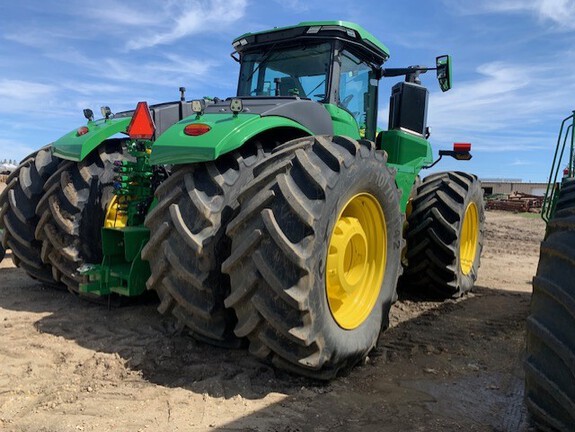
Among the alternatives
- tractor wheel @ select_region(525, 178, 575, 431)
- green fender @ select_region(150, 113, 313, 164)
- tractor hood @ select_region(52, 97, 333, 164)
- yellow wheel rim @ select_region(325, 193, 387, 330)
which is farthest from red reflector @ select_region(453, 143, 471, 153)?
tractor wheel @ select_region(525, 178, 575, 431)

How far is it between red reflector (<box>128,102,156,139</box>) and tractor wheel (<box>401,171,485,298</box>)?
3013mm

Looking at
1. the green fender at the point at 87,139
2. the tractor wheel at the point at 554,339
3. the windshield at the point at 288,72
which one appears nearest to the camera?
the tractor wheel at the point at 554,339

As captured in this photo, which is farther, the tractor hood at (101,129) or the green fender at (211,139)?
the tractor hood at (101,129)

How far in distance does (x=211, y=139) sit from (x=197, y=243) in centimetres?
63

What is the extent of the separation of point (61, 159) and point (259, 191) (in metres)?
2.61

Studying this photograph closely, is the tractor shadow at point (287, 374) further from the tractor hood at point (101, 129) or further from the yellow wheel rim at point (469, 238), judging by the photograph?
the tractor hood at point (101, 129)

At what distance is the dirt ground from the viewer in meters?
2.58

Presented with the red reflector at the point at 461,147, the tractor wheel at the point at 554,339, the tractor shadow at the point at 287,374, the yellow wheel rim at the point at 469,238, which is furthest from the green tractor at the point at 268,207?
the tractor wheel at the point at 554,339

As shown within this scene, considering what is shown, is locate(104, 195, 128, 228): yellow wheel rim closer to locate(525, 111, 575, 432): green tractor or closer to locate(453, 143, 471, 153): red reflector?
locate(525, 111, 575, 432): green tractor

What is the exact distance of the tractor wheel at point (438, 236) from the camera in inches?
210

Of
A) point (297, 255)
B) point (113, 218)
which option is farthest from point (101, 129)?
point (297, 255)

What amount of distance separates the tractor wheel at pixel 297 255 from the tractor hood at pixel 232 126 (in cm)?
28

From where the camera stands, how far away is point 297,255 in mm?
2623

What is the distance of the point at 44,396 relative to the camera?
274 cm
